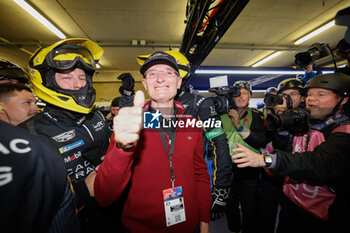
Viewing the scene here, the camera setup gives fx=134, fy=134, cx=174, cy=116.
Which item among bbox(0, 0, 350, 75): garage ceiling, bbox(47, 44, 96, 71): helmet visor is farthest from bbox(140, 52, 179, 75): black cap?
bbox(0, 0, 350, 75): garage ceiling

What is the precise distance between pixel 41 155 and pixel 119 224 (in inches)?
57.8

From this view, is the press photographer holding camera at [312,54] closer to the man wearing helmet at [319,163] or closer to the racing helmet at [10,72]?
the man wearing helmet at [319,163]

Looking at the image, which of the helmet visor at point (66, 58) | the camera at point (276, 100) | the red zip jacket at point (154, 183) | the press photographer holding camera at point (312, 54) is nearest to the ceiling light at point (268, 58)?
the press photographer holding camera at point (312, 54)

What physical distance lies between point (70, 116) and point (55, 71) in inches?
21.0

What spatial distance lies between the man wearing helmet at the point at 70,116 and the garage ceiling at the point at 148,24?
334 centimetres

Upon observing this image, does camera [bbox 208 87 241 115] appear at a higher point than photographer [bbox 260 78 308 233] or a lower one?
higher

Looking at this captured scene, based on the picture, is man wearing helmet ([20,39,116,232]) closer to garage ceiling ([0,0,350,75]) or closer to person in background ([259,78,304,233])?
person in background ([259,78,304,233])

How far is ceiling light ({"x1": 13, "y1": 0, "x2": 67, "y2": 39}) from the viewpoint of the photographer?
3578 millimetres

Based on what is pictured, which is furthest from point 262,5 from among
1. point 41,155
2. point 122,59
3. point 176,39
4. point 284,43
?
point 122,59

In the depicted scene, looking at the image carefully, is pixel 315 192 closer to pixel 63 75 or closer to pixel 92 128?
pixel 92 128

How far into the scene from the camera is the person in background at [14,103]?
5.24 feet

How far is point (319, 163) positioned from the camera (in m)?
1.36

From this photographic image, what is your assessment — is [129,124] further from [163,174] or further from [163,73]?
[163,73]

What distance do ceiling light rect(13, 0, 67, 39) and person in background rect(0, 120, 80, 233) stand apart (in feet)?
18.2
